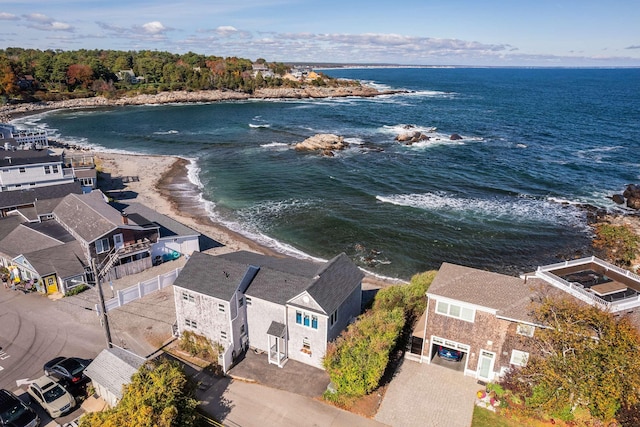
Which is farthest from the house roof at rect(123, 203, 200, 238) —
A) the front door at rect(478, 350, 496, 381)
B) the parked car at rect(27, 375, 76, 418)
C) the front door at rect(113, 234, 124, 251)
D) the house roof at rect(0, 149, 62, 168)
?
the front door at rect(478, 350, 496, 381)

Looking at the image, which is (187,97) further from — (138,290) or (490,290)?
(490,290)

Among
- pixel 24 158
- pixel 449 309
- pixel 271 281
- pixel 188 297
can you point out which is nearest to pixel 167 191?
pixel 24 158

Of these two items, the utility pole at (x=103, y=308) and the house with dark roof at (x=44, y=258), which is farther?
the house with dark roof at (x=44, y=258)

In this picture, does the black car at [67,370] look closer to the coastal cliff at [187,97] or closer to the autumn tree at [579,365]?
the autumn tree at [579,365]

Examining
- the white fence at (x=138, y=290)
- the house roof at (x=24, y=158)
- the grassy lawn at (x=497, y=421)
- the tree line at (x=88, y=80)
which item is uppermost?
the tree line at (x=88, y=80)

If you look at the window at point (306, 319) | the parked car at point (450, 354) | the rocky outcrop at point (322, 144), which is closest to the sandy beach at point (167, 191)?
the parked car at point (450, 354)

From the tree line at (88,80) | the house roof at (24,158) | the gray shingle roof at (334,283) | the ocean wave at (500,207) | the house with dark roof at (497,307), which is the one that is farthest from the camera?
the tree line at (88,80)
